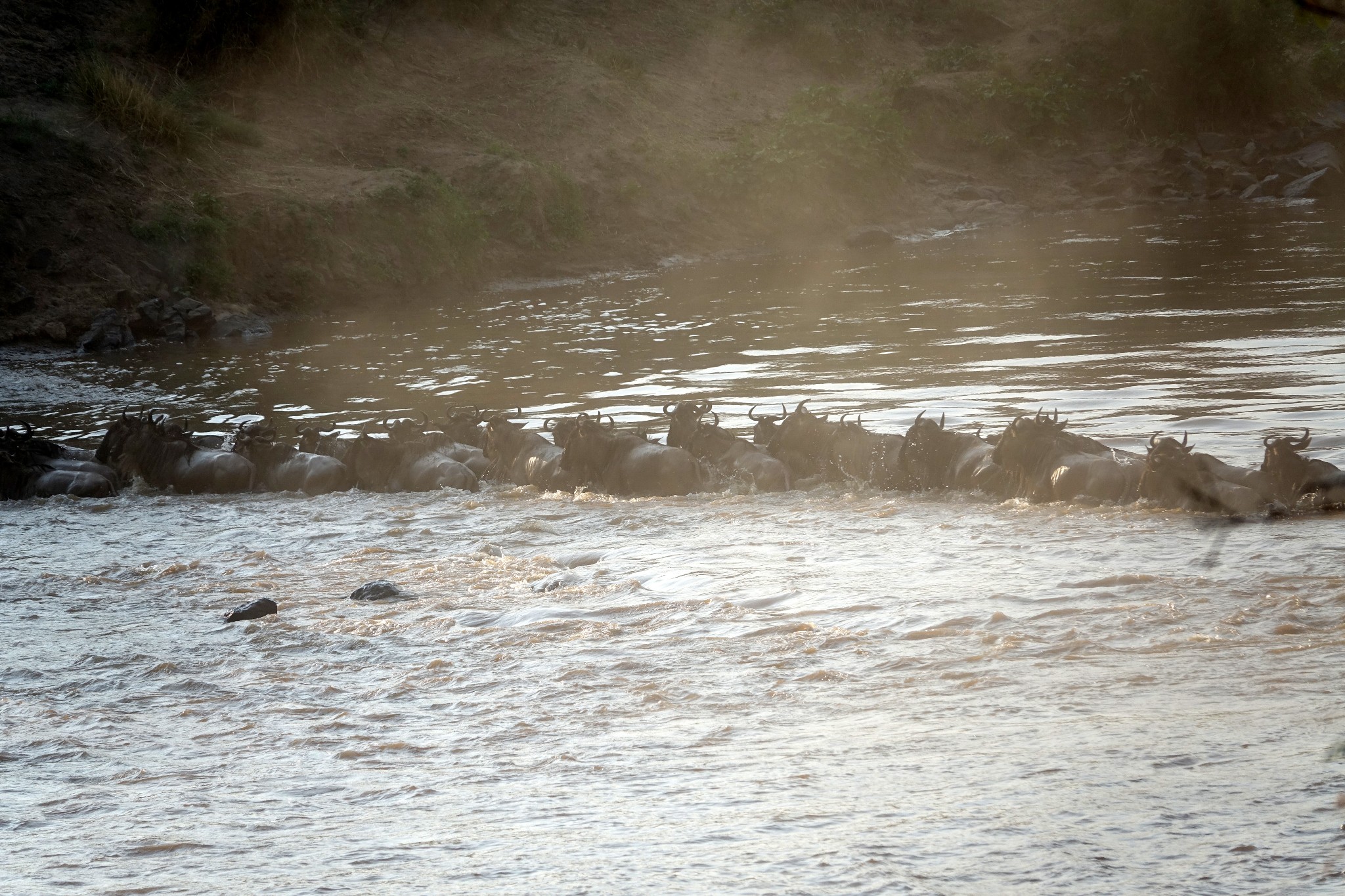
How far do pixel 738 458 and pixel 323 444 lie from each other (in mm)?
4440

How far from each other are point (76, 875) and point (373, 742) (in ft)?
4.86

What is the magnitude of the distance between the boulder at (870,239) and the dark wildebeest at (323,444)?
26127 mm

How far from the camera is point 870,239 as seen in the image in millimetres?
37781

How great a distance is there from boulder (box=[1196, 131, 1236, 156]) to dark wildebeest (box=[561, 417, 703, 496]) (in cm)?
4459

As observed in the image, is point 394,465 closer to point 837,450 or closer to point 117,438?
point 117,438

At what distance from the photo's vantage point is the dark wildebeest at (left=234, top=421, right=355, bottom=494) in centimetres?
1278

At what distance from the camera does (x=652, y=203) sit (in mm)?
36875

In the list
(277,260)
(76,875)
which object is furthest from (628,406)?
(277,260)

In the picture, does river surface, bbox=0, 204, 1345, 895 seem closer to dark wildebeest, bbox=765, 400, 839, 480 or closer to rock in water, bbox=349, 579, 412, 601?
rock in water, bbox=349, 579, 412, 601

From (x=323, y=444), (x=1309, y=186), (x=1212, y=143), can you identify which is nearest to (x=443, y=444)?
(x=323, y=444)

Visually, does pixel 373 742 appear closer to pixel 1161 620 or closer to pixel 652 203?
pixel 1161 620

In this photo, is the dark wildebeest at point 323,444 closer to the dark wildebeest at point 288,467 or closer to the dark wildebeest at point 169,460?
the dark wildebeest at point 288,467

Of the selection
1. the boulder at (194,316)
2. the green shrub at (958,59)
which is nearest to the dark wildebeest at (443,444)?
the boulder at (194,316)

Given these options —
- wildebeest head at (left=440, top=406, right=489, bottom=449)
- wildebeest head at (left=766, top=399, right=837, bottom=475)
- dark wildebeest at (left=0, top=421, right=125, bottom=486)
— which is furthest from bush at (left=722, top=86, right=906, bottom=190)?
wildebeest head at (left=766, top=399, right=837, bottom=475)
